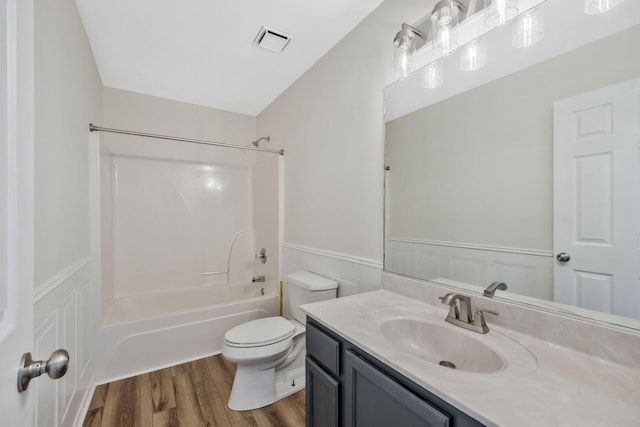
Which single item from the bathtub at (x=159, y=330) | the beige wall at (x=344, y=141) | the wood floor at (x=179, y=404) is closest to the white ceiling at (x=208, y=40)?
the beige wall at (x=344, y=141)

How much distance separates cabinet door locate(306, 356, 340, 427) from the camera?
A: 1.03 m

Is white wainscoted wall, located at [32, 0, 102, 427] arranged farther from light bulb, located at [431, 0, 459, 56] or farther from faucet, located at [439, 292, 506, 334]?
light bulb, located at [431, 0, 459, 56]

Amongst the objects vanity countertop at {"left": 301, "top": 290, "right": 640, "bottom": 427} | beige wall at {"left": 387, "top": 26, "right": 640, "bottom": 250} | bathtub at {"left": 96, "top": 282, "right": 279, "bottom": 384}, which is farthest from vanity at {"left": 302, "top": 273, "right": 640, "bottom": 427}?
bathtub at {"left": 96, "top": 282, "right": 279, "bottom": 384}

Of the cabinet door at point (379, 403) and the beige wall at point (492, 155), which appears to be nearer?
the cabinet door at point (379, 403)

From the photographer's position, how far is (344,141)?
72.1 inches

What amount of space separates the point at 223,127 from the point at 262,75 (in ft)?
3.34

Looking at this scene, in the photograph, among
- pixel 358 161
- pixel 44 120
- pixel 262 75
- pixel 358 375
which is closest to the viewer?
pixel 358 375

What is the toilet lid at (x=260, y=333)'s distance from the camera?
167 centimetres

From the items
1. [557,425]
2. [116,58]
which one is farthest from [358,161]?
[116,58]

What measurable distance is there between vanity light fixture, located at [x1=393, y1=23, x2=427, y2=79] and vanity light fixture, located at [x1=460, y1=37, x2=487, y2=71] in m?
0.24

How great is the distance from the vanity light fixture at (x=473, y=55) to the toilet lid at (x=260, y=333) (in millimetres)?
1722

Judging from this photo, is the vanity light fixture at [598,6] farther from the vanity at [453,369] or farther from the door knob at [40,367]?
the door knob at [40,367]

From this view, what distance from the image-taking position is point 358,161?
1723 millimetres

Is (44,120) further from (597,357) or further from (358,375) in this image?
(597,357)
